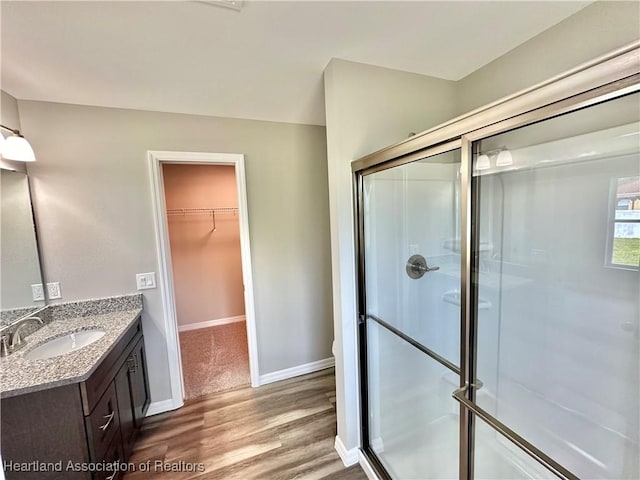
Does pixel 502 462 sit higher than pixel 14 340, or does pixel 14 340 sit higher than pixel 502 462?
pixel 14 340

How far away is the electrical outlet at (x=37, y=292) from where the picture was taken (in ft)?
5.93

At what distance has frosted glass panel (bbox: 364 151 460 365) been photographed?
1.47 m

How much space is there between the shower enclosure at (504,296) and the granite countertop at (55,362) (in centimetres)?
147

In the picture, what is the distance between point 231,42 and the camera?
1.31 m

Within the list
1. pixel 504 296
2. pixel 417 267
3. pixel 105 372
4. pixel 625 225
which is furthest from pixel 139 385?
pixel 625 225

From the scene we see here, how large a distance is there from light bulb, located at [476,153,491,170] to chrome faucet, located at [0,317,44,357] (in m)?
2.53

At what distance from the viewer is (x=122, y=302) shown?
206 cm

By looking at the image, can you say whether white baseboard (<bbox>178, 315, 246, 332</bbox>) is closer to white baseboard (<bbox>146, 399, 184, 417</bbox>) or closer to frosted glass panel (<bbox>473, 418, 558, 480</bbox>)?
white baseboard (<bbox>146, 399, 184, 417</bbox>)

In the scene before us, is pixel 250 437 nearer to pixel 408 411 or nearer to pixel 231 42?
pixel 408 411

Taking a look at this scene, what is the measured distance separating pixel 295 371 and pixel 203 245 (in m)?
2.24

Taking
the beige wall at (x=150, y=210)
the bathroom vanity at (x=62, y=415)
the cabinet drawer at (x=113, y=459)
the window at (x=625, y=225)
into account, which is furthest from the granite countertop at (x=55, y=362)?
the window at (x=625, y=225)

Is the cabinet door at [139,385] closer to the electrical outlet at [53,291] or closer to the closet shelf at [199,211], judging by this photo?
the electrical outlet at [53,291]

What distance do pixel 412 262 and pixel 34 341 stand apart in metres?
2.38

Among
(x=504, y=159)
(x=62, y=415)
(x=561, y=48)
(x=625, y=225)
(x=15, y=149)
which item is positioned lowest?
(x=62, y=415)
